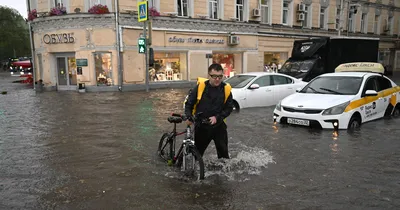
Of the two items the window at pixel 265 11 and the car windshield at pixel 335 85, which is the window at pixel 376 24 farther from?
the car windshield at pixel 335 85

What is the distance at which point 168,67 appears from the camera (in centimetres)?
2200

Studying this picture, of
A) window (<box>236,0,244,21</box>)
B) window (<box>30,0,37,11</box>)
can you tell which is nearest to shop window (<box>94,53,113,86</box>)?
window (<box>30,0,37,11</box>)

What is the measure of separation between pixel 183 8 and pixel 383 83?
589 inches

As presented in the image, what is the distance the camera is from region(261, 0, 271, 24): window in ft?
86.1

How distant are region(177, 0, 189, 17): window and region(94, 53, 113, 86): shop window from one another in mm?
5724

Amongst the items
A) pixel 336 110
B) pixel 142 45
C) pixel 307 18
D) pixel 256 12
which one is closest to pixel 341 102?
pixel 336 110

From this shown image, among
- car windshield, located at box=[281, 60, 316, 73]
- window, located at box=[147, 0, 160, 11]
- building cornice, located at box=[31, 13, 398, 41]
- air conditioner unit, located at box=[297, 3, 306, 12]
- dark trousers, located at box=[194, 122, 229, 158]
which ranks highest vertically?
air conditioner unit, located at box=[297, 3, 306, 12]

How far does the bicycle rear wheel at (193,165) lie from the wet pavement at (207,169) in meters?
0.17

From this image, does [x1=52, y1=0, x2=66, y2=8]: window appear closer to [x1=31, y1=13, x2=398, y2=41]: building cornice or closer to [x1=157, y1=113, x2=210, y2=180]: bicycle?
[x1=31, y1=13, x2=398, y2=41]: building cornice

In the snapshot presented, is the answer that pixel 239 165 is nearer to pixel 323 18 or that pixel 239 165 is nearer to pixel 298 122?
pixel 298 122

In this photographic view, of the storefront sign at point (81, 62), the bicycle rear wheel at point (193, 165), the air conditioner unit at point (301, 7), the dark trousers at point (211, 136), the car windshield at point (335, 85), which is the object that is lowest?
the bicycle rear wheel at point (193, 165)

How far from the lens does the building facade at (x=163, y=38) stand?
755 inches

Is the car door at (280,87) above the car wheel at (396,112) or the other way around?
above

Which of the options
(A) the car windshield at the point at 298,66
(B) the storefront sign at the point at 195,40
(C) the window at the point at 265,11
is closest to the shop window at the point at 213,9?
(B) the storefront sign at the point at 195,40
